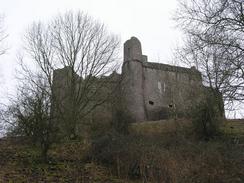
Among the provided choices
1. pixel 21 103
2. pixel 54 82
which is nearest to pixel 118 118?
pixel 54 82

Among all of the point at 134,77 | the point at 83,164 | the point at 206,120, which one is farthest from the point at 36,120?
the point at 134,77

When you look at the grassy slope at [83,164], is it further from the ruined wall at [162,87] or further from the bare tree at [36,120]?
the ruined wall at [162,87]

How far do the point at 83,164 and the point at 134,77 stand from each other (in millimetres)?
18105

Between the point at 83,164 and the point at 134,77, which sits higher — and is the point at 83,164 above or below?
below

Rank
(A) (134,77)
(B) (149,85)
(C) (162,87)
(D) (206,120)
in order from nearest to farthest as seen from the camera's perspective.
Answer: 1. (D) (206,120)
2. (A) (134,77)
3. (B) (149,85)
4. (C) (162,87)

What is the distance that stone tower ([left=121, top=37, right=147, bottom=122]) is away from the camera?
2742 centimetres

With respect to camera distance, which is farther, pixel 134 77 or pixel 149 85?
pixel 149 85

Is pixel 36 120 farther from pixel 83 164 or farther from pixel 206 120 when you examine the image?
pixel 206 120

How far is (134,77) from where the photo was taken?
29.0 m

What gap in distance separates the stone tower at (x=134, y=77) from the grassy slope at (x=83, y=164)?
13655mm

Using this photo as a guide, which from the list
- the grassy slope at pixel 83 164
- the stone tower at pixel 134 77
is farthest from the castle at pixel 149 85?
the grassy slope at pixel 83 164

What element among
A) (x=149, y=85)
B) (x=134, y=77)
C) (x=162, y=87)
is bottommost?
(x=162, y=87)

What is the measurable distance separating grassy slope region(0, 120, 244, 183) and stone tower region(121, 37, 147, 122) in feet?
44.8

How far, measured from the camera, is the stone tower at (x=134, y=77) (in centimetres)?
2742
